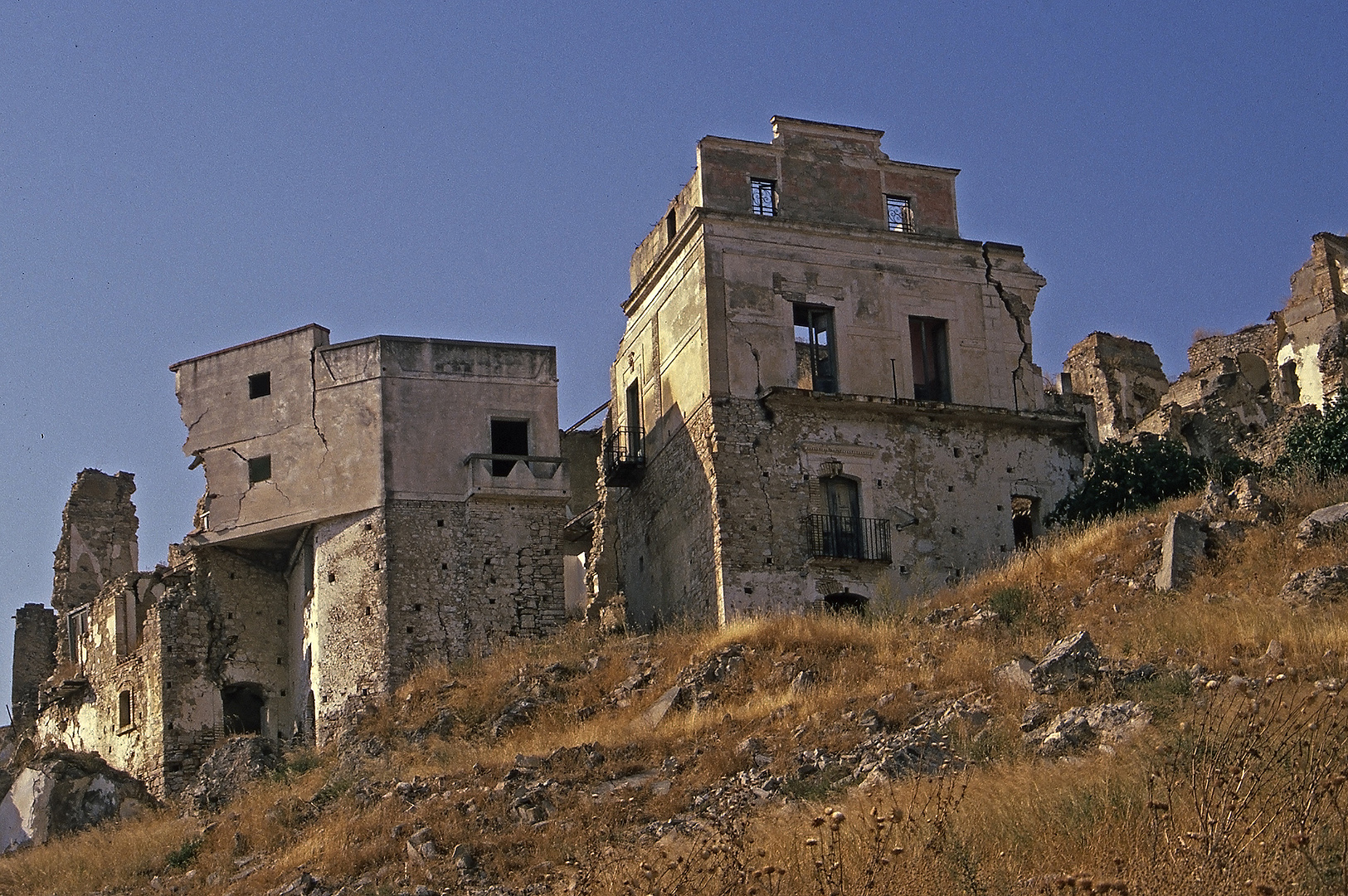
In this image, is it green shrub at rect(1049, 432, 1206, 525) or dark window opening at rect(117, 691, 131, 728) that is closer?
green shrub at rect(1049, 432, 1206, 525)

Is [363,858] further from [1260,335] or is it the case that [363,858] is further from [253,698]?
[1260,335]

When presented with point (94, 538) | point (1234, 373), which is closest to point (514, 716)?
point (94, 538)

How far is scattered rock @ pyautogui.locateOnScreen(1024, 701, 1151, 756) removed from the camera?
17203 mm

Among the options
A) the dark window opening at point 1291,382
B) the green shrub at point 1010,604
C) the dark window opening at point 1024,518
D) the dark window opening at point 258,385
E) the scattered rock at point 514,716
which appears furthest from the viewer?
the dark window opening at point 1291,382

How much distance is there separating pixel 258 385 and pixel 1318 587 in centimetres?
1868

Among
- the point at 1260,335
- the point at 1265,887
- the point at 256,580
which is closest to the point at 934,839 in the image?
the point at 1265,887

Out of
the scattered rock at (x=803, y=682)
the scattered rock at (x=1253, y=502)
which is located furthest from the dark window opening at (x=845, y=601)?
the scattered rock at (x=1253, y=502)

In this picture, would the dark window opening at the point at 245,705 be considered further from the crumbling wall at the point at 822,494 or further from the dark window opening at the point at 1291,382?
the dark window opening at the point at 1291,382

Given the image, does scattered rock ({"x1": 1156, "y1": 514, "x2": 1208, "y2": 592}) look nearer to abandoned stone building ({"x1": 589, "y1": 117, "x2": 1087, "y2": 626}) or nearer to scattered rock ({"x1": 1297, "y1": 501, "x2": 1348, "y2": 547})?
scattered rock ({"x1": 1297, "y1": 501, "x2": 1348, "y2": 547})

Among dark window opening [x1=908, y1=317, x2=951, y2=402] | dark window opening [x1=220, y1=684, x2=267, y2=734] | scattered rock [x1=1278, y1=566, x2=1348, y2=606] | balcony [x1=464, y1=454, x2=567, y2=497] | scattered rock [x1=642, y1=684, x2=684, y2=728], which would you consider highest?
dark window opening [x1=908, y1=317, x2=951, y2=402]

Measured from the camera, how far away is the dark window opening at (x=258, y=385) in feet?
105

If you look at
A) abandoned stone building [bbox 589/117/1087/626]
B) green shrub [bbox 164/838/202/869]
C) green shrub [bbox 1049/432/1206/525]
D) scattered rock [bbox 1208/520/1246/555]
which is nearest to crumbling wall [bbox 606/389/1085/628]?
abandoned stone building [bbox 589/117/1087/626]

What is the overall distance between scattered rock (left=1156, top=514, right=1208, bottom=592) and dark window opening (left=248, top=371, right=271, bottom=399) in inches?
623

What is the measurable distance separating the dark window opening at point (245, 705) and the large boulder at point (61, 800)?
2408mm
